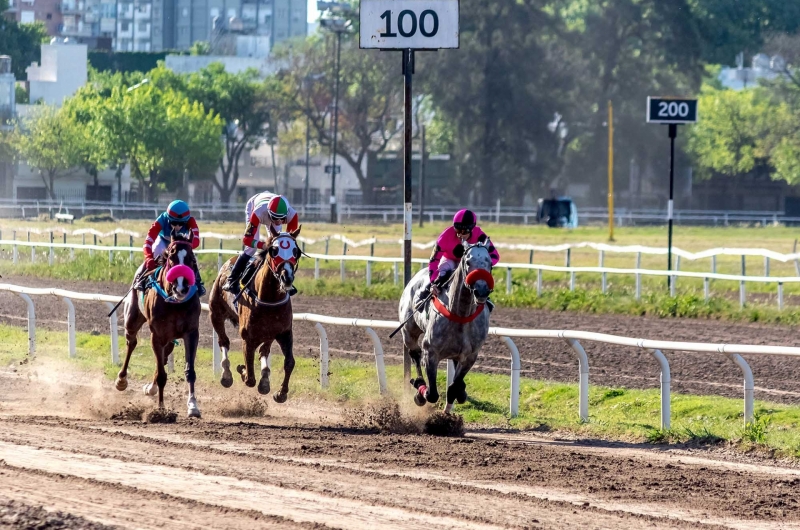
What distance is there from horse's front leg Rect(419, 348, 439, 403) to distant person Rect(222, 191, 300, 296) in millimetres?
1335

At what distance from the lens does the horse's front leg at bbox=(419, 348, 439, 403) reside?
10578mm

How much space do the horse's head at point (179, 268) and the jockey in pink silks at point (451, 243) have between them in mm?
1978

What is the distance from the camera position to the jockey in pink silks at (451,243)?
10523mm

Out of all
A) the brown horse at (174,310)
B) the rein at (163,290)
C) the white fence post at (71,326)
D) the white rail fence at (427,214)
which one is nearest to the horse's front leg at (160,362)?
the brown horse at (174,310)

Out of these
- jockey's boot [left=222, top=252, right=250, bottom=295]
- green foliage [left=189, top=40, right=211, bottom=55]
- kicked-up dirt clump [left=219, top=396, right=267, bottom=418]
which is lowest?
kicked-up dirt clump [left=219, top=396, right=267, bottom=418]

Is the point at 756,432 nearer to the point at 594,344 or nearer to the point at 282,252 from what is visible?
the point at 282,252

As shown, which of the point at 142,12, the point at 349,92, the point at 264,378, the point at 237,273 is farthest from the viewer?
the point at 142,12

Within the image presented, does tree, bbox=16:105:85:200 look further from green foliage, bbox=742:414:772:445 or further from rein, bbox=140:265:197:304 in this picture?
green foliage, bbox=742:414:772:445

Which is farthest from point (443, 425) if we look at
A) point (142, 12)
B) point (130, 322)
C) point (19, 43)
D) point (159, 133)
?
point (142, 12)

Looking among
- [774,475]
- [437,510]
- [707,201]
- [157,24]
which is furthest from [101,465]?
[157,24]

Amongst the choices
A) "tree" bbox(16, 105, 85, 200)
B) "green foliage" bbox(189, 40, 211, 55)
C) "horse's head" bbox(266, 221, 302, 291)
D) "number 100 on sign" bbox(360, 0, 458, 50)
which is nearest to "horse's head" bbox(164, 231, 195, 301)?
"horse's head" bbox(266, 221, 302, 291)

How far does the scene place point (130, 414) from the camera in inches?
439

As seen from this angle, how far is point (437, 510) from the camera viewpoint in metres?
6.98

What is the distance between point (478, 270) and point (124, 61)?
90.1 m
